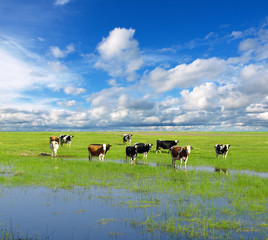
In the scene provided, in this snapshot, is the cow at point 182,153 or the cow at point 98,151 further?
the cow at point 98,151

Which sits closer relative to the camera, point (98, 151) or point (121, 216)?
point (121, 216)

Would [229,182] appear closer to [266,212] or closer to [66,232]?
[266,212]

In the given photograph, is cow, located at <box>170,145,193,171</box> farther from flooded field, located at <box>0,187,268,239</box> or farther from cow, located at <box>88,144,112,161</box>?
flooded field, located at <box>0,187,268,239</box>

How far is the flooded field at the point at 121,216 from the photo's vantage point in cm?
660

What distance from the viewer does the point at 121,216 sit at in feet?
25.8

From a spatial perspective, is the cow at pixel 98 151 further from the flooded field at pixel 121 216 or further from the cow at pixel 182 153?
the flooded field at pixel 121 216

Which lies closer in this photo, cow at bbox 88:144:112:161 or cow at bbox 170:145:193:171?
cow at bbox 170:145:193:171

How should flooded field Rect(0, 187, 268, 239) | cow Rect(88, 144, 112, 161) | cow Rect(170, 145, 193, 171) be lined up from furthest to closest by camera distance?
cow Rect(88, 144, 112, 161) → cow Rect(170, 145, 193, 171) → flooded field Rect(0, 187, 268, 239)

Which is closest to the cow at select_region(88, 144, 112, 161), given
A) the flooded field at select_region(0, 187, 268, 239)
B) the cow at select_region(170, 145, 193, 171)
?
the cow at select_region(170, 145, 193, 171)

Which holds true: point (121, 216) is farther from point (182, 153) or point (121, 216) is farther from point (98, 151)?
point (98, 151)

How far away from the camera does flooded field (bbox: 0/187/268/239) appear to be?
6.60 metres

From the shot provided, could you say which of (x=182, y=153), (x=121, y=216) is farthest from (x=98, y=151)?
(x=121, y=216)

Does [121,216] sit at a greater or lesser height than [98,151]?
lesser

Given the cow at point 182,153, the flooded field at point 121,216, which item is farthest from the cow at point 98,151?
the flooded field at point 121,216
